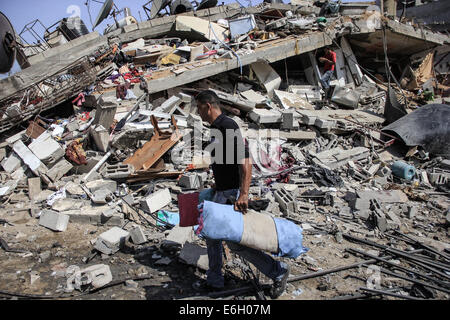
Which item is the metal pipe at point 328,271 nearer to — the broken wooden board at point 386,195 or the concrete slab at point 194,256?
the concrete slab at point 194,256

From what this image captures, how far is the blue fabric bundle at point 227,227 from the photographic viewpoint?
2.51 metres

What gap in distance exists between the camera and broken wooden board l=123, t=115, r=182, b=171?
575 centimetres

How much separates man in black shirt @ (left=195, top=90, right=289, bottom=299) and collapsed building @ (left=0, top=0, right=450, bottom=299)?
1.13 ft

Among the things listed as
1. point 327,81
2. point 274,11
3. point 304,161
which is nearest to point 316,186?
point 304,161

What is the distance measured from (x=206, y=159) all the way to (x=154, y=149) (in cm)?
108

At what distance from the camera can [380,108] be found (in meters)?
10.6

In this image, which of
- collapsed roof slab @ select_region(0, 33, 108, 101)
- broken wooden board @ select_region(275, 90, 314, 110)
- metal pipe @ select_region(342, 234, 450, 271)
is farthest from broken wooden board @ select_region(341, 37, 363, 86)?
collapsed roof slab @ select_region(0, 33, 108, 101)

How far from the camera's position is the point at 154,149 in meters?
6.01

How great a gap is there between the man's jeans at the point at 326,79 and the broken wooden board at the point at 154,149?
651 centimetres

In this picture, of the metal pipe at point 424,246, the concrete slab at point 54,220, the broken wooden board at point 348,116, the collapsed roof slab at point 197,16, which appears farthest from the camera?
the collapsed roof slab at point 197,16

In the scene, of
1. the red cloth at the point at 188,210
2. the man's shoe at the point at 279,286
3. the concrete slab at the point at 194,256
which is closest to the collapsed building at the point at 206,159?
the concrete slab at the point at 194,256

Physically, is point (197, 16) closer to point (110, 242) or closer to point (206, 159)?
point (206, 159)

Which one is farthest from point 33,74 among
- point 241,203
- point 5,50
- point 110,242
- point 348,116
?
point 348,116

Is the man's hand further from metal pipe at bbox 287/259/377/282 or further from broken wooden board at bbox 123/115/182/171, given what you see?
broken wooden board at bbox 123/115/182/171
